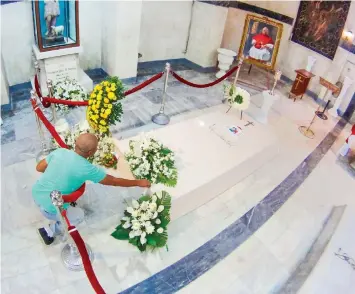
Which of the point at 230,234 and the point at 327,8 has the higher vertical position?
the point at 327,8

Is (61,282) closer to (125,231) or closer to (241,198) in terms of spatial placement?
(125,231)

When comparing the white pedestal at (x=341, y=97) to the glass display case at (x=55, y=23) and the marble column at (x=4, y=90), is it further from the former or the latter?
the marble column at (x=4, y=90)

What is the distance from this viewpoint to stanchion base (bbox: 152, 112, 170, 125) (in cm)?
661

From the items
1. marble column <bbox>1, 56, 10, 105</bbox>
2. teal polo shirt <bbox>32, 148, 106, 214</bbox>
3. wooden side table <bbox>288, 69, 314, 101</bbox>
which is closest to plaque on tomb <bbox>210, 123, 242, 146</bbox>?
teal polo shirt <bbox>32, 148, 106, 214</bbox>

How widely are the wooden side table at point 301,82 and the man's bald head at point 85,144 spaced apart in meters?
6.91

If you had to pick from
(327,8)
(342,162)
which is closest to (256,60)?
(327,8)

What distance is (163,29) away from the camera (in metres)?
8.69

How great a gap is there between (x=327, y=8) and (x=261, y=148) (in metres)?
4.77

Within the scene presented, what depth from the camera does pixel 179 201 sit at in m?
4.52

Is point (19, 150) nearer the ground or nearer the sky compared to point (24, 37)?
nearer the ground

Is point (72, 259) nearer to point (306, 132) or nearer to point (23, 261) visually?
point (23, 261)

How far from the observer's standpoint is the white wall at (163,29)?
8.27m

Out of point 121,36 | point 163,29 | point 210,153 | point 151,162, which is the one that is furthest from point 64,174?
point 163,29

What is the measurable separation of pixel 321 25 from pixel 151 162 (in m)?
6.57
